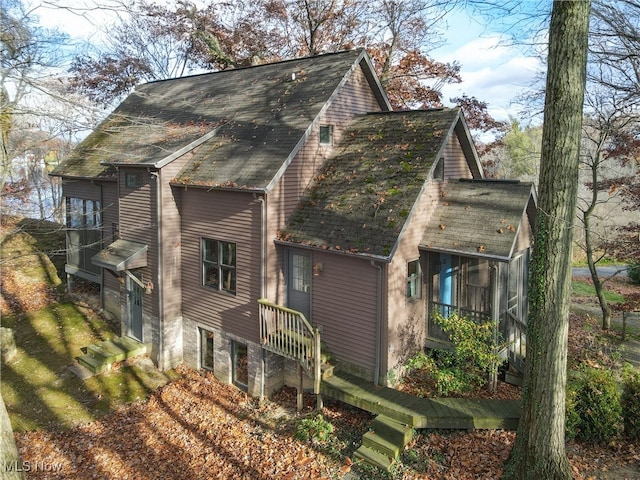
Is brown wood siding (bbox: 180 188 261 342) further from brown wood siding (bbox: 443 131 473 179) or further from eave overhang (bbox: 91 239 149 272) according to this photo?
brown wood siding (bbox: 443 131 473 179)

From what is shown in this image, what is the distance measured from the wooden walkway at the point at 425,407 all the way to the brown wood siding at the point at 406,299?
90cm

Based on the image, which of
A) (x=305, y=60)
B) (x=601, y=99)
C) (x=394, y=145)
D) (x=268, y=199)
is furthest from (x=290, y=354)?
(x=601, y=99)

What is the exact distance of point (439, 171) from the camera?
12828mm

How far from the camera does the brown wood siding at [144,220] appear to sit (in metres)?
14.3

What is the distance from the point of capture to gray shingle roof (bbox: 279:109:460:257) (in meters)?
11.2

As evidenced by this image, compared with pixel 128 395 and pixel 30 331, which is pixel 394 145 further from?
pixel 30 331

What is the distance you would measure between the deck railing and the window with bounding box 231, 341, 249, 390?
1.62 metres

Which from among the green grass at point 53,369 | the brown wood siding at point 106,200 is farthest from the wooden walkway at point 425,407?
the brown wood siding at point 106,200

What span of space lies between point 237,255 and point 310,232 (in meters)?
2.34

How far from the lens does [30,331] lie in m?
17.2

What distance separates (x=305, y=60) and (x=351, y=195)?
21.9 ft

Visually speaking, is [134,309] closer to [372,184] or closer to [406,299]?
[372,184]

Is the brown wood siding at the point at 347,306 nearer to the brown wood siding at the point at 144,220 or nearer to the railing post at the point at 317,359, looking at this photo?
the railing post at the point at 317,359

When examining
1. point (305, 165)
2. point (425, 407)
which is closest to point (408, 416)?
point (425, 407)
